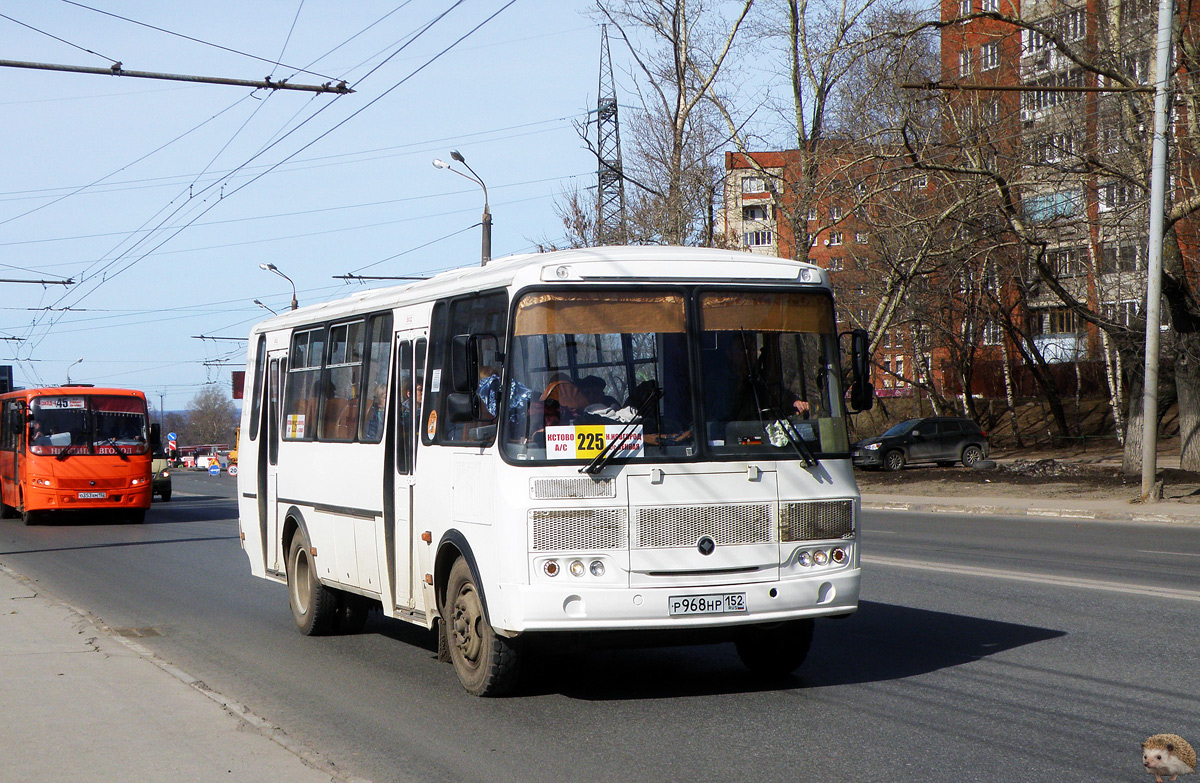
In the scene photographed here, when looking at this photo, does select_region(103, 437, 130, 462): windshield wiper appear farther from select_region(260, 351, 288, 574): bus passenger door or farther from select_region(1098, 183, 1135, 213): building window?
select_region(1098, 183, 1135, 213): building window

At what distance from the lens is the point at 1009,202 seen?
2684cm

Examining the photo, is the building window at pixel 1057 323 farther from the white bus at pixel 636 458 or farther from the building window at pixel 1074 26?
the white bus at pixel 636 458

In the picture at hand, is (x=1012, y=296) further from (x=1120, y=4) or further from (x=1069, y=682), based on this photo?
(x=1069, y=682)

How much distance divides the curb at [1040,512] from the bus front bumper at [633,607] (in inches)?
637

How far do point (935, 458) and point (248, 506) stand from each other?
3250 centimetres

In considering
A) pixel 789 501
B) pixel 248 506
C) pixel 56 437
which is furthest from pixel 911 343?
pixel 789 501

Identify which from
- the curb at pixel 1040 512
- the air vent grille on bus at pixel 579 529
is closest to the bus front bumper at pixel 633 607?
the air vent grille on bus at pixel 579 529

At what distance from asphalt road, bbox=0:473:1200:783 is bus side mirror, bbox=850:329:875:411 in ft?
5.74

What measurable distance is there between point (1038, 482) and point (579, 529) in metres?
24.0

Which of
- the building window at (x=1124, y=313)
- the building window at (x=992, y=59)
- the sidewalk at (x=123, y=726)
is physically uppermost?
the building window at (x=992, y=59)

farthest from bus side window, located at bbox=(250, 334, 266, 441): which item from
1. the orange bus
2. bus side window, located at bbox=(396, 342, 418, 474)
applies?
the orange bus

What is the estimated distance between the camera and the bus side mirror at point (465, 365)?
7719mm

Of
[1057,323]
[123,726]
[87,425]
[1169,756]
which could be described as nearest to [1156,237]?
[1169,756]

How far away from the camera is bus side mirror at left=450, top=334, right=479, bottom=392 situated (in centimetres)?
772
